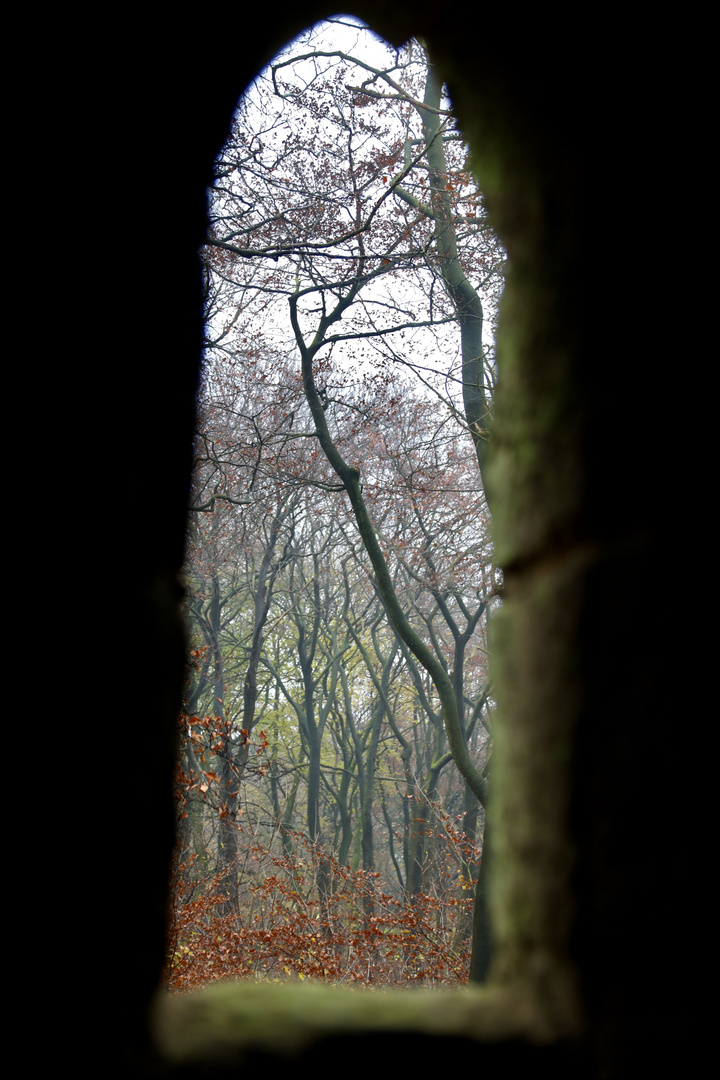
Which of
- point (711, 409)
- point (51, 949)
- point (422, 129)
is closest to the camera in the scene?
point (51, 949)

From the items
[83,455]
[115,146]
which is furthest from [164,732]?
[115,146]

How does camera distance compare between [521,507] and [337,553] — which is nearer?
[521,507]

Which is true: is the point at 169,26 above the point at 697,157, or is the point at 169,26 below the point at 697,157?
above

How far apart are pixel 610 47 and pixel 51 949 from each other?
124 centimetres

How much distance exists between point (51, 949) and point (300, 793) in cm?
2147

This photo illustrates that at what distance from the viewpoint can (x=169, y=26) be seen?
896mm

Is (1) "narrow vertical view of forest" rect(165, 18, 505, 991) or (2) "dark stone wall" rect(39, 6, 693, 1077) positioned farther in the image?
(1) "narrow vertical view of forest" rect(165, 18, 505, 991)

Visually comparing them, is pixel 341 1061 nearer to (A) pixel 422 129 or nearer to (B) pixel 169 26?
(B) pixel 169 26

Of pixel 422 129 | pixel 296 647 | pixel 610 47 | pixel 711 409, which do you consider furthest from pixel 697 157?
pixel 296 647

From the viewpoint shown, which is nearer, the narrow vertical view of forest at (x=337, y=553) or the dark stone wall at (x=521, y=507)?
the dark stone wall at (x=521, y=507)

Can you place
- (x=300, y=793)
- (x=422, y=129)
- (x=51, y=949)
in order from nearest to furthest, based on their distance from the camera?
1. (x=51, y=949)
2. (x=422, y=129)
3. (x=300, y=793)

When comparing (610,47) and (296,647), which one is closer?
(610,47)

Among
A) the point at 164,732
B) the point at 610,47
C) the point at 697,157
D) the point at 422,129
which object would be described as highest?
the point at 422,129

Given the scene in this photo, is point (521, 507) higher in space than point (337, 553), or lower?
lower
